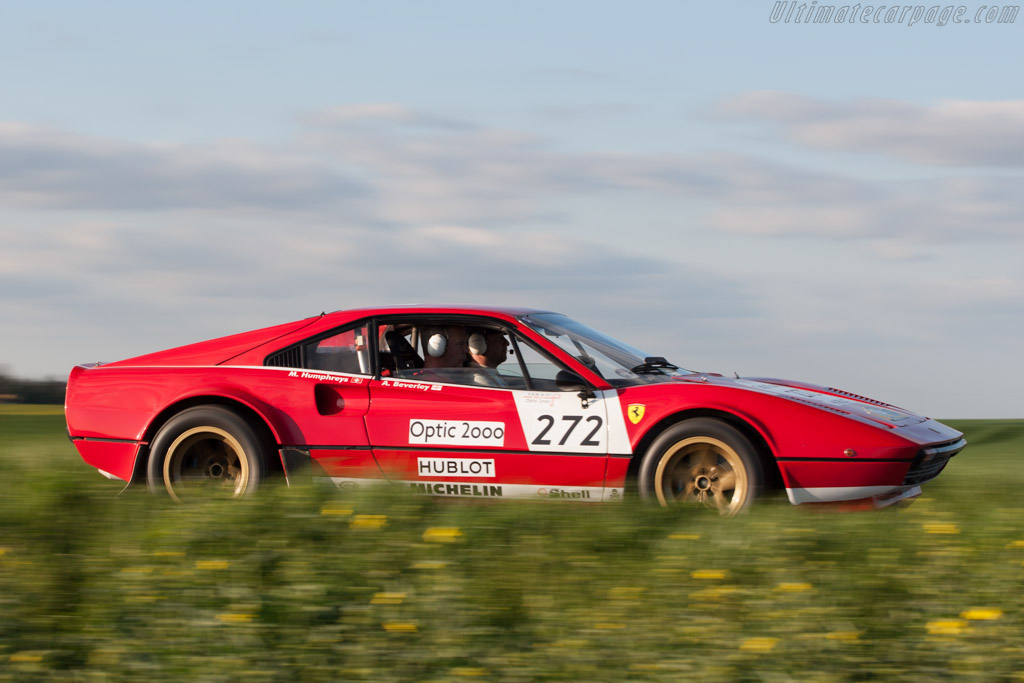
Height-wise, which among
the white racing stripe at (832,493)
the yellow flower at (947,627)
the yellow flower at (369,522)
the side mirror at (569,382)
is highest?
the side mirror at (569,382)

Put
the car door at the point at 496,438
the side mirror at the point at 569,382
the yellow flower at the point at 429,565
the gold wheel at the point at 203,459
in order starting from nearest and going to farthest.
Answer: the yellow flower at the point at 429,565
the car door at the point at 496,438
the side mirror at the point at 569,382
the gold wheel at the point at 203,459

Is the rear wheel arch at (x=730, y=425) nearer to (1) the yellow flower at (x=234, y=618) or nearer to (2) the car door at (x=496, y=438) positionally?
(2) the car door at (x=496, y=438)

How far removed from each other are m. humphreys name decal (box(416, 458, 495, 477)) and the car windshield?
3.17 feet

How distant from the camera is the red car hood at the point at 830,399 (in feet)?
21.6

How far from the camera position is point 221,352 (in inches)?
285

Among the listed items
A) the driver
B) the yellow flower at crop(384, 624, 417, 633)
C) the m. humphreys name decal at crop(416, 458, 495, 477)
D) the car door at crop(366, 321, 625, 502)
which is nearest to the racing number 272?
the car door at crop(366, 321, 625, 502)

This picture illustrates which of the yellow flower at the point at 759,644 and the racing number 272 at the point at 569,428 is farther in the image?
the racing number 272 at the point at 569,428

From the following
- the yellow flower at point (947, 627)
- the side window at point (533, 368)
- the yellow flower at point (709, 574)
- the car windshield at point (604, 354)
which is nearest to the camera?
the yellow flower at point (947, 627)

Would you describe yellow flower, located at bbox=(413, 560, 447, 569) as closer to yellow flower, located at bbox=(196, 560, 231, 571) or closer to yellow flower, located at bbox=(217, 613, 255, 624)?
yellow flower, located at bbox=(217, 613, 255, 624)

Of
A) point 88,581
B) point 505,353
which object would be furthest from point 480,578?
point 505,353

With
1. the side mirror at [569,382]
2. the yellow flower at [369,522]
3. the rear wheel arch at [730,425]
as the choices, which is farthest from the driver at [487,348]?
the yellow flower at [369,522]

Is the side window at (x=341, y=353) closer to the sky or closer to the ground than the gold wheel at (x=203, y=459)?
closer to the sky

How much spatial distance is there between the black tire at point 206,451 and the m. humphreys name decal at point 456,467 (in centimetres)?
107

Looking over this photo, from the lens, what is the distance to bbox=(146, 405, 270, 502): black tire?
22.2 feet
